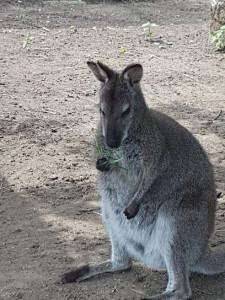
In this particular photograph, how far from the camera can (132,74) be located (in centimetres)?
364

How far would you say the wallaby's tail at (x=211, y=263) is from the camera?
3.61 meters

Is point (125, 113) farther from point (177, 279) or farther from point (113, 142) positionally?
point (177, 279)

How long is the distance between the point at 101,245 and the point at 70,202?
0.69 metres

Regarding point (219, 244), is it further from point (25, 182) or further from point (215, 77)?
point (215, 77)

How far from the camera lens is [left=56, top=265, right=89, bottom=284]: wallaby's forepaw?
145 inches

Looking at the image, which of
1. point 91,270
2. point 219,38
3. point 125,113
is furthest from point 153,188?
point 219,38

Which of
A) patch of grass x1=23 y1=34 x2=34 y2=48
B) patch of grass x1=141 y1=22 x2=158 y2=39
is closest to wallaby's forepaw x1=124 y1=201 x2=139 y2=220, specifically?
patch of grass x1=23 y1=34 x2=34 y2=48

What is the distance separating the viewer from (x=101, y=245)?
4.19 metres

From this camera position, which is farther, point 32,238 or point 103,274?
point 32,238

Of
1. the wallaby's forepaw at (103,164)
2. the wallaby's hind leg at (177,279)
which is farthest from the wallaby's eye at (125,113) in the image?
the wallaby's hind leg at (177,279)

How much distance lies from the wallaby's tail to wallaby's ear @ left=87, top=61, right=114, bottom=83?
131cm

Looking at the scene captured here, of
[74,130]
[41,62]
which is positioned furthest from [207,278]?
[41,62]

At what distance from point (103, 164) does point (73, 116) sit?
2889mm

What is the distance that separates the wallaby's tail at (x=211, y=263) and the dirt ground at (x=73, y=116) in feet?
0.41
